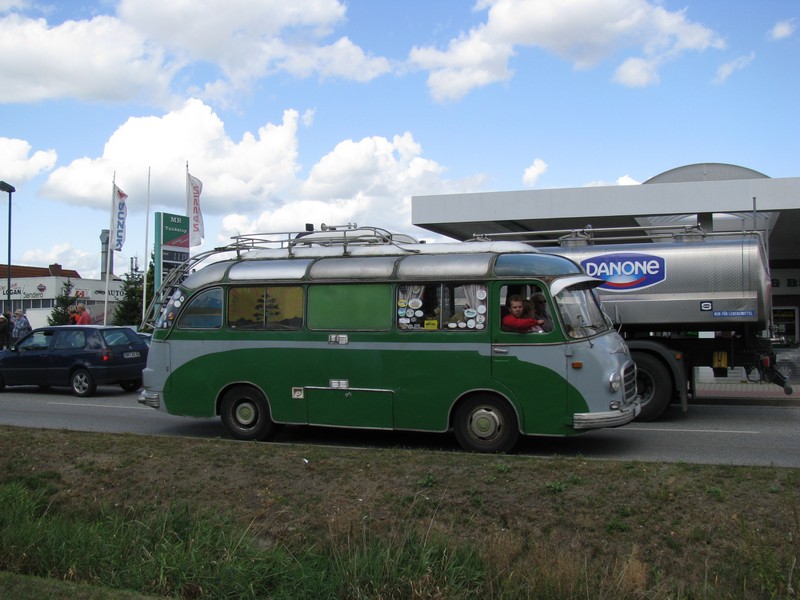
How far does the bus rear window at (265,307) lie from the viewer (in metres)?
10.8

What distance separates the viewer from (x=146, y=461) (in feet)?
29.7

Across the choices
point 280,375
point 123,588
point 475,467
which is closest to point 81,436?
point 280,375

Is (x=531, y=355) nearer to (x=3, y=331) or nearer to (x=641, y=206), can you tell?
(x=641, y=206)

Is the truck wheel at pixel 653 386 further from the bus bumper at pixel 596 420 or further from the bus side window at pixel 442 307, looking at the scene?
the bus side window at pixel 442 307

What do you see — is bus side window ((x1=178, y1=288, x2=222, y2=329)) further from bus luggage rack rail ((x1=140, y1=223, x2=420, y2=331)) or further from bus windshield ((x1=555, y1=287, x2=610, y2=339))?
bus windshield ((x1=555, y1=287, x2=610, y2=339))

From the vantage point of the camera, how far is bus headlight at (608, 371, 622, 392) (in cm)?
941

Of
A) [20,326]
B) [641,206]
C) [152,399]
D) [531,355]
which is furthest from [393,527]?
[20,326]

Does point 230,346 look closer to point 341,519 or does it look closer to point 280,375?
point 280,375

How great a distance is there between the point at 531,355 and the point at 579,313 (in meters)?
0.83

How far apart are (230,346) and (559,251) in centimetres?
567

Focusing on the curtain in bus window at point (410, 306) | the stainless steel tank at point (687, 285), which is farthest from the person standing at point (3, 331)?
the stainless steel tank at point (687, 285)

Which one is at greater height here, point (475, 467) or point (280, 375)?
point (280, 375)

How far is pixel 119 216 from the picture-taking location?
33594 millimetres

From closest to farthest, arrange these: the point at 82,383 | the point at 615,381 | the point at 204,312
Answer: the point at 615,381
the point at 204,312
the point at 82,383
